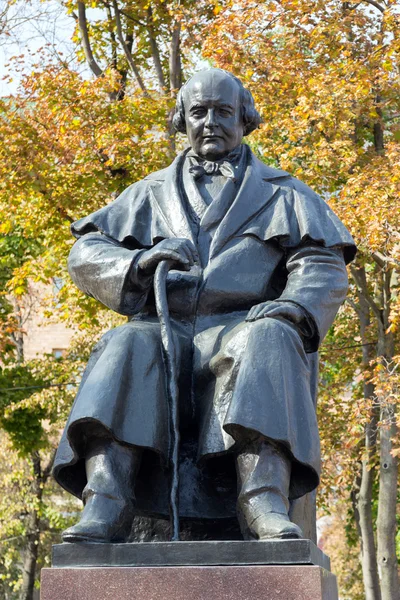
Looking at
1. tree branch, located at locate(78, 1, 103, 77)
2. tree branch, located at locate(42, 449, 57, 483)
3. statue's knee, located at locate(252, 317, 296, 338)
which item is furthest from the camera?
tree branch, located at locate(42, 449, 57, 483)

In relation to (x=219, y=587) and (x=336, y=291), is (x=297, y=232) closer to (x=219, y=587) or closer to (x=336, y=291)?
(x=336, y=291)

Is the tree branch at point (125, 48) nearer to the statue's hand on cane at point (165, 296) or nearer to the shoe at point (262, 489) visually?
the statue's hand on cane at point (165, 296)

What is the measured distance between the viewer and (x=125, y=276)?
465 cm

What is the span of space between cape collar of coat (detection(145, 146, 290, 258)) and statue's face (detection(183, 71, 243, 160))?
174 millimetres

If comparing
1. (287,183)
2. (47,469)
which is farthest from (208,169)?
(47,469)

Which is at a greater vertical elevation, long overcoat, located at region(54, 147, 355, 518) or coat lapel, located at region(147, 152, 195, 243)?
coat lapel, located at region(147, 152, 195, 243)

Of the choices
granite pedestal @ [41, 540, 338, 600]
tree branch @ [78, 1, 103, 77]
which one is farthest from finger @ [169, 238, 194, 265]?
tree branch @ [78, 1, 103, 77]

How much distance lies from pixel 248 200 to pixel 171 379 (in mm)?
1058

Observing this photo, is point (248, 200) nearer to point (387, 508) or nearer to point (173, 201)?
point (173, 201)

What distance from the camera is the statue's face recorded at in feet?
16.4

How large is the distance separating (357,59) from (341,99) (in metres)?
1.44

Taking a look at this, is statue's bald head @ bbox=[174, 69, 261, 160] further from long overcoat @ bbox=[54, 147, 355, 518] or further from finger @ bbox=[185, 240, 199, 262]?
finger @ bbox=[185, 240, 199, 262]

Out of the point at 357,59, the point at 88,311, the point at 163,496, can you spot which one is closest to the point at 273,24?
the point at 357,59

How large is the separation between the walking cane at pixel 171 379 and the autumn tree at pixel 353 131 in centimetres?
828
